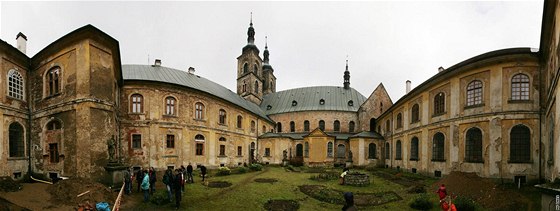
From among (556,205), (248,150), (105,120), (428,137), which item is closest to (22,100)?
(105,120)

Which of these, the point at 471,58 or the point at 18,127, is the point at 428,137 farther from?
the point at 18,127

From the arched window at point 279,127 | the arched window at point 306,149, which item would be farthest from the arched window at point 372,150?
the arched window at point 279,127

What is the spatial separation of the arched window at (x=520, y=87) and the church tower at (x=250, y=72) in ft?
128

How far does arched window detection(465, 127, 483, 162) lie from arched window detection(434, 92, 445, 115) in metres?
2.82

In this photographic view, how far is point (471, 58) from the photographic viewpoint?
16.6 meters

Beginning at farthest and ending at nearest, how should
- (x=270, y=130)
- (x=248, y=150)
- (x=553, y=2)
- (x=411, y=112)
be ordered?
(x=270, y=130), (x=248, y=150), (x=411, y=112), (x=553, y=2)

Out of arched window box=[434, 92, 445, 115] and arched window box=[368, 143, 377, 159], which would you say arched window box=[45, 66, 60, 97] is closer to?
arched window box=[434, 92, 445, 115]

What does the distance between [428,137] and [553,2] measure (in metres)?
11.9

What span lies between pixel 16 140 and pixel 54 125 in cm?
242

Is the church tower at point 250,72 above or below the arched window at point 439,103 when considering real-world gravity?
above

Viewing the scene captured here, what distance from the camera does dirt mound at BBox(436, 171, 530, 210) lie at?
1095cm

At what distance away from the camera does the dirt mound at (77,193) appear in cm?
1102

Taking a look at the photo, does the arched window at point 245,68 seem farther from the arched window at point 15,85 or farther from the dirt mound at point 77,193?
the dirt mound at point 77,193

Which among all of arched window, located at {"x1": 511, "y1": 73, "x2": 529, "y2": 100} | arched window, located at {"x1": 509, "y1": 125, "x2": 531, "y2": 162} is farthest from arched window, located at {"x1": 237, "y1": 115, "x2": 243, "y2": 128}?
arched window, located at {"x1": 511, "y1": 73, "x2": 529, "y2": 100}
